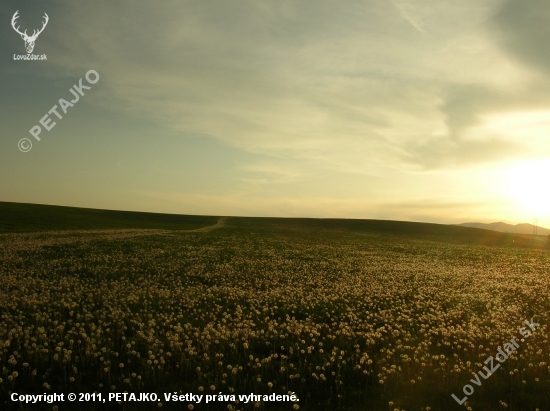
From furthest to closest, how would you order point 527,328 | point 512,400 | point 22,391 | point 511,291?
point 511,291
point 527,328
point 512,400
point 22,391

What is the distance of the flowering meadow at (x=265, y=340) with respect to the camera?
834cm

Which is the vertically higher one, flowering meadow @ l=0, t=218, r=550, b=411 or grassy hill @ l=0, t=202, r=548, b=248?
grassy hill @ l=0, t=202, r=548, b=248

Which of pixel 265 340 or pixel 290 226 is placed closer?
pixel 265 340

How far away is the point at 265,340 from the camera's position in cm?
1149

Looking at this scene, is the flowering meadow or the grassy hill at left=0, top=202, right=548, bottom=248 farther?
the grassy hill at left=0, top=202, right=548, bottom=248

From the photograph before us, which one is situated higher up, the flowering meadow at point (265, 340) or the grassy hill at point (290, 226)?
the grassy hill at point (290, 226)

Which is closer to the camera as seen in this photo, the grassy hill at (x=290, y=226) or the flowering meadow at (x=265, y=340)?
the flowering meadow at (x=265, y=340)

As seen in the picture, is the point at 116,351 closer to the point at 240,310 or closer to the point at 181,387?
the point at 181,387

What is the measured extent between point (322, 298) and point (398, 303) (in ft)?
10.7

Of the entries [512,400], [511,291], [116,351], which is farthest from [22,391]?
[511,291]

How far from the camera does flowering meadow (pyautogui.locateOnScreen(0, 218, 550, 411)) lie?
8344mm

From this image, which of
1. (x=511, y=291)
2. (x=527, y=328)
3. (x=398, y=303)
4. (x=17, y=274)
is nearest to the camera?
(x=527, y=328)

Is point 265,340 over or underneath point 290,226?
underneath

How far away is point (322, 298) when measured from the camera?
17.3m
